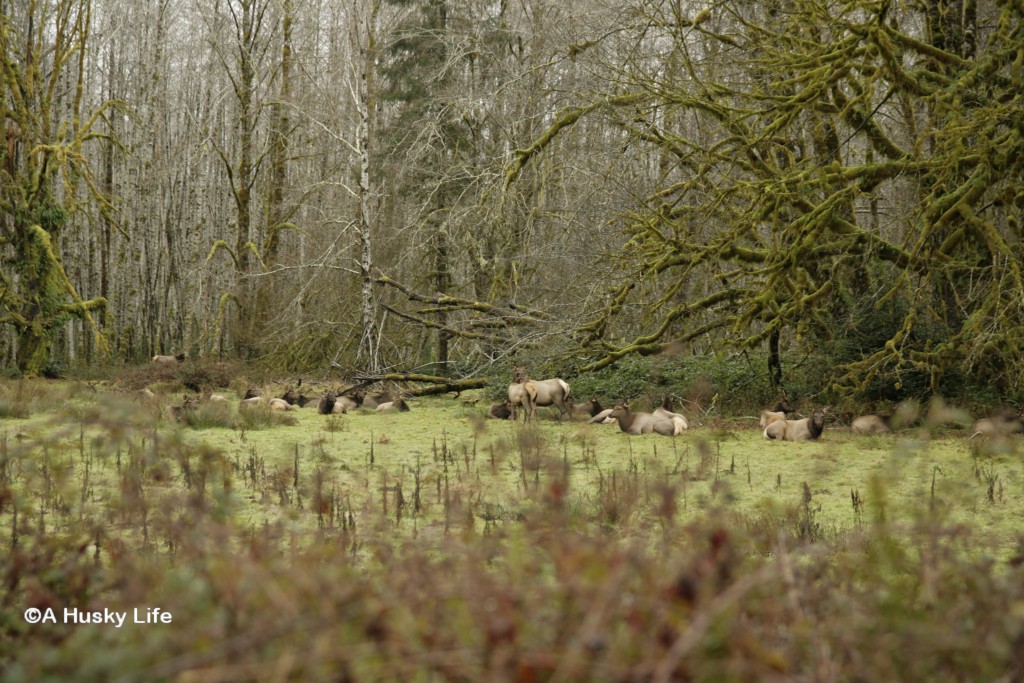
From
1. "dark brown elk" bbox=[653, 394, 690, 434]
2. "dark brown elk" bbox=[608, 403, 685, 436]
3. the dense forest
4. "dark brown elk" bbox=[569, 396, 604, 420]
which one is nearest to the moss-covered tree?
the dense forest

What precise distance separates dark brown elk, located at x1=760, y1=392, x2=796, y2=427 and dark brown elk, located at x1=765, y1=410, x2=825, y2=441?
409mm

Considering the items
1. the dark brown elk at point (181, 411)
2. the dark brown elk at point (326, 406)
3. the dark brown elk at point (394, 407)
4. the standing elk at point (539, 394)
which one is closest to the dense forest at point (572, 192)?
the standing elk at point (539, 394)

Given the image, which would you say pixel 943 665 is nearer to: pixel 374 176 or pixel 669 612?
pixel 669 612

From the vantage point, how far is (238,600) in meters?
1.97

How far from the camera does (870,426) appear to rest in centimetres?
988

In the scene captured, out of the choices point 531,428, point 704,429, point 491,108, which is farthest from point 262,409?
point 491,108

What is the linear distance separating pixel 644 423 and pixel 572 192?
6931 mm

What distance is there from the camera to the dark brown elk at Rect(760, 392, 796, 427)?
1016 centimetres

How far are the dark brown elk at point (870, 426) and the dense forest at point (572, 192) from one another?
1.81 feet

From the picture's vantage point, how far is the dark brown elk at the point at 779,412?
33.3 feet

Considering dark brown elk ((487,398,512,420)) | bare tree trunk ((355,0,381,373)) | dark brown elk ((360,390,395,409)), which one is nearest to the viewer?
dark brown elk ((487,398,512,420))

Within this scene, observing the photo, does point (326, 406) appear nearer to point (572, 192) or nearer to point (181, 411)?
point (181, 411)

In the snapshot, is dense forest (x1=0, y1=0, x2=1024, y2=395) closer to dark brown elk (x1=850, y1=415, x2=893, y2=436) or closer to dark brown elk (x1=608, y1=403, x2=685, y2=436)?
dark brown elk (x1=850, y1=415, x2=893, y2=436)

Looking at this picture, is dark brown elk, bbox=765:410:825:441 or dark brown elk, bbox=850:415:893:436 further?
dark brown elk, bbox=850:415:893:436
